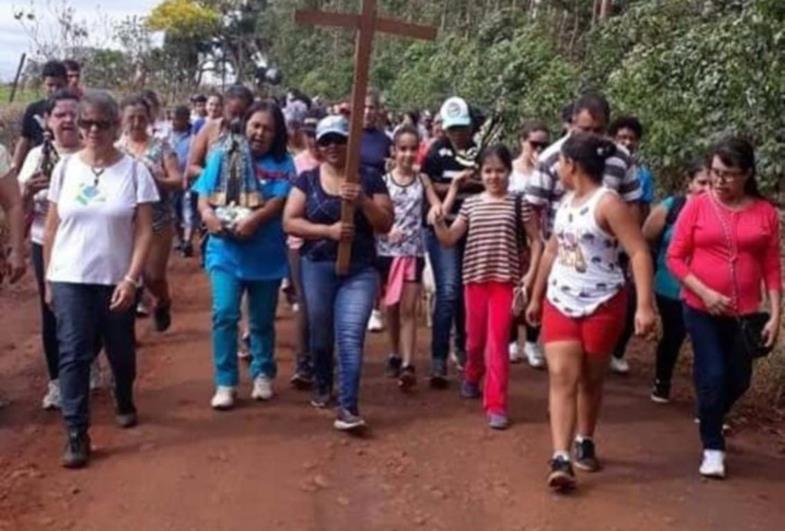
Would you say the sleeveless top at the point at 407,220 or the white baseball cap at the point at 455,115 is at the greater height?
the white baseball cap at the point at 455,115

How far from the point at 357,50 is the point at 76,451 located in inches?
99.7

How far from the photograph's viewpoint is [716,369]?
6.12m

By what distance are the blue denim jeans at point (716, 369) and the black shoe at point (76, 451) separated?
3.13m

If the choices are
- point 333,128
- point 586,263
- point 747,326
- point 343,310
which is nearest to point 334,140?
point 333,128

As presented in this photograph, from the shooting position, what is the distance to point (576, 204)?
19.2ft

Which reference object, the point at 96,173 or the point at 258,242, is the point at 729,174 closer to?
the point at 258,242

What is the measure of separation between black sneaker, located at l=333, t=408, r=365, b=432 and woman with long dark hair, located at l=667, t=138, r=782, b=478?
1.83 m

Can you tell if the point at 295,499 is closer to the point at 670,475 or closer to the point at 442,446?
the point at 442,446

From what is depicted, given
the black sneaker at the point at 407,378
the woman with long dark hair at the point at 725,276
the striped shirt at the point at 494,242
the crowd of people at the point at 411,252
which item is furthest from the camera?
the black sneaker at the point at 407,378

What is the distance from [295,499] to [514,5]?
23.7m

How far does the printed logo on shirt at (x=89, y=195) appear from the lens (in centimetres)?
621

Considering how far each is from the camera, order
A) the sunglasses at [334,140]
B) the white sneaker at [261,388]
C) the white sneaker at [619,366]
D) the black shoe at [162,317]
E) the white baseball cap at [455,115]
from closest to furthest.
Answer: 1. the sunglasses at [334,140]
2. the white sneaker at [261,388]
3. the white baseball cap at [455,115]
4. the white sneaker at [619,366]
5. the black shoe at [162,317]

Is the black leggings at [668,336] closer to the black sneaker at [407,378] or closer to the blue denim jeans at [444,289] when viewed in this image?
the blue denim jeans at [444,289]

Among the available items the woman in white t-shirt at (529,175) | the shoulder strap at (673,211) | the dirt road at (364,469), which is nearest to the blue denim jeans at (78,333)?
the dirt road at (364,469)
